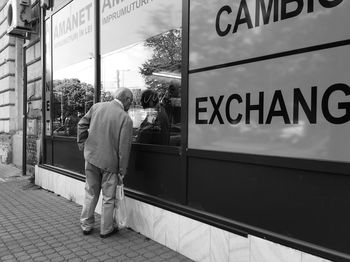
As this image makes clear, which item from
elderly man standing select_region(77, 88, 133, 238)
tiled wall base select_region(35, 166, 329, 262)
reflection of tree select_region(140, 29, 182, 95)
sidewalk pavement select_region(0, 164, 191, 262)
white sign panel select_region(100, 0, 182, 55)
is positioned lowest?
sidewalk pavement select_region(0, 164, 191, 262)

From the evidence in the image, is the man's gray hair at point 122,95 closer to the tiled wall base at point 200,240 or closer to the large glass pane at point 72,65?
the tiled wall base at point 200,240

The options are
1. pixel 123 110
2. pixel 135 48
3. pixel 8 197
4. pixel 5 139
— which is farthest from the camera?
pixel 5 139

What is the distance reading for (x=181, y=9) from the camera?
3.85m

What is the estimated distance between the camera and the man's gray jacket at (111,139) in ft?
13.3

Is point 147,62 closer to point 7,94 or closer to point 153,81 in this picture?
point 153,81

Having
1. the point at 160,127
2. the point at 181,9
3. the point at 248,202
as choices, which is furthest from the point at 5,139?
the point at 248,202

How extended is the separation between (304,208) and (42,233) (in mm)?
3066

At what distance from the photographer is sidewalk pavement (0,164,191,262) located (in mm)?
3611

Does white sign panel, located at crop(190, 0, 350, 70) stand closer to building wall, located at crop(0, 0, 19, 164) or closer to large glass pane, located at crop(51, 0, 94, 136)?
large glass pane, located at crop(51, 0, 94, 136)

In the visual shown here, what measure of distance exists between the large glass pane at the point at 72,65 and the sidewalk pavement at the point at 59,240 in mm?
1505

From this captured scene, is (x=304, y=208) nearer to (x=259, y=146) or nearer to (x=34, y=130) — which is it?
(x=259, y=146)

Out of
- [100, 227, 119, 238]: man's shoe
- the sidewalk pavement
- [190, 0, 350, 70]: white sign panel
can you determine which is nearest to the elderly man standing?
[100, 227, 119, 238]: man's shoe

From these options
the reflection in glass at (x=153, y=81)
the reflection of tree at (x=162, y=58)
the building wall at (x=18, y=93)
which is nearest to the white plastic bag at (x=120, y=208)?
the reflection in glass at (x=153, y=81)

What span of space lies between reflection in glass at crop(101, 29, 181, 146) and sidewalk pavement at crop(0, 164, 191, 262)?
113cm
